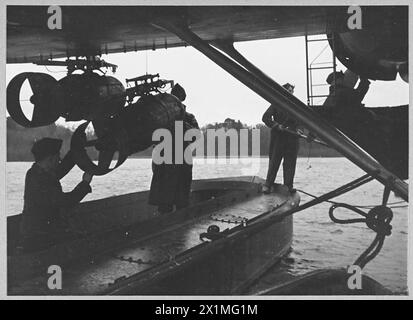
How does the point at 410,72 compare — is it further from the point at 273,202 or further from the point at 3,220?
the point at 3,220

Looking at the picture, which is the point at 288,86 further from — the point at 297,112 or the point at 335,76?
the point at 297,112

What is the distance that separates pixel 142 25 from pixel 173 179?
1.76 m

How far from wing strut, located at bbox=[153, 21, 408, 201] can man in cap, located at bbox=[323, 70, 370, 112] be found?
41cm

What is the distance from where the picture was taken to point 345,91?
447 centimetres

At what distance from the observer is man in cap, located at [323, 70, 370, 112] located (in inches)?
170

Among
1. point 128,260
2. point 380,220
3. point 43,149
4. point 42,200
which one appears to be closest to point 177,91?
point 43,149

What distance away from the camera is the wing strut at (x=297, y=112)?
3.80m

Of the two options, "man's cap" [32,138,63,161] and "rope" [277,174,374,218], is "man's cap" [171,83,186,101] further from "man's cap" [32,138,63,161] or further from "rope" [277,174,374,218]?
"rope" [277,174,374,218]

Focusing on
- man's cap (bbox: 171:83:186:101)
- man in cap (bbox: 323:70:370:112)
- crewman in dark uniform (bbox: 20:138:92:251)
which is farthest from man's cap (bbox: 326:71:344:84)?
crewman in dark uniform (bbox: 20:138:92:251)

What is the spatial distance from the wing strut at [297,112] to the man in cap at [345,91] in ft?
1.34
